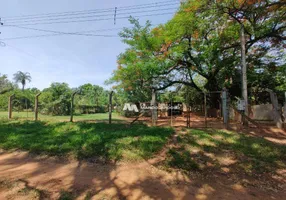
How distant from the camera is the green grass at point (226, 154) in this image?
13.1 ft

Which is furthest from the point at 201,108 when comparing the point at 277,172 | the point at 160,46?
the point at 277,172

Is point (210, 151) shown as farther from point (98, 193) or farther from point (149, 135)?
point (98, 193)

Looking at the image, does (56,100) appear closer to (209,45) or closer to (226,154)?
(209,45)

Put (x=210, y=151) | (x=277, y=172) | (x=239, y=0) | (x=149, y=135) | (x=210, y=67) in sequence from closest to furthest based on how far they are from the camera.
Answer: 1. (x=277, y=172)
2. (x=210, y=151)
3. (x=149, y=135)
4. (x=239, y=0)
5. (x=210, y=67)

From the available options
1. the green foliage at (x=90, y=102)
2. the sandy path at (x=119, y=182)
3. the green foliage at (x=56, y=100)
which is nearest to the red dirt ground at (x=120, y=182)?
the sandy path at (x=119, y=182)

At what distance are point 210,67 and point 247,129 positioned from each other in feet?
18.3

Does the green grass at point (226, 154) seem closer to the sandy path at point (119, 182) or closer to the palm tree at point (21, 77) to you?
the sandy path at point (119, 182)

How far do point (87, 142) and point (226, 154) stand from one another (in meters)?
4.07

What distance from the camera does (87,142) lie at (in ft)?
17.8

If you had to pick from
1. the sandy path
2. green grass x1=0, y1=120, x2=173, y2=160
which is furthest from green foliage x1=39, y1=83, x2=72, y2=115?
the sandy path

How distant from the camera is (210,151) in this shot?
482 cm

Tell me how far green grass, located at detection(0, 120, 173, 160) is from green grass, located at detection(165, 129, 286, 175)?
708 millimetres

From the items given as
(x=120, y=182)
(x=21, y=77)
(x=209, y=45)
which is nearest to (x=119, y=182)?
(x=120, y=182)

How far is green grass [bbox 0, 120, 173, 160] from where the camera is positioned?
465 cm
